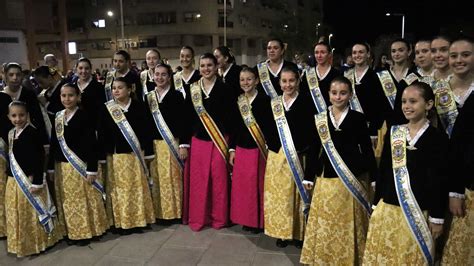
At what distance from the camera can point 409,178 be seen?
3145 millimetres

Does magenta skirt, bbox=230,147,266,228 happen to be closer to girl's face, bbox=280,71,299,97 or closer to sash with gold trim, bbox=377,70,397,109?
girl's face, bbox=280,71,299,97

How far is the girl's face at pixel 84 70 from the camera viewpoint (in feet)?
17.8

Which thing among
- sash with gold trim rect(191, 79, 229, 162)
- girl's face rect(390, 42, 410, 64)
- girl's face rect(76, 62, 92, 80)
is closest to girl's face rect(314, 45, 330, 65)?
girl's face rect(390, 42, 410, 64)

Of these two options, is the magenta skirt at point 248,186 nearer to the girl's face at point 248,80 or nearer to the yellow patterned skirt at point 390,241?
the girl's face at point 248,80

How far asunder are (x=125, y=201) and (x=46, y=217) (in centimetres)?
80

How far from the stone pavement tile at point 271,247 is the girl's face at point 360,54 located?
2202 mm

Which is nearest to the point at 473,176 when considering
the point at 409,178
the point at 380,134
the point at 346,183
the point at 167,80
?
the point at 409,178

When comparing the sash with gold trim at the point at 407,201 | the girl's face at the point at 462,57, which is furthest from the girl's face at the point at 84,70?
the girl's face at the point at 462,57

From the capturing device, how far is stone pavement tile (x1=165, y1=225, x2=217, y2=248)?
4.69 m

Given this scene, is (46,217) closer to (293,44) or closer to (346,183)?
(346,183)

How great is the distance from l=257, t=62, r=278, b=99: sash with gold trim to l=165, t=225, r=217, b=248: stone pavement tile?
1.70m

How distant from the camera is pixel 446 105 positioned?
345 cm

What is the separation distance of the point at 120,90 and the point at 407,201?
123 inches

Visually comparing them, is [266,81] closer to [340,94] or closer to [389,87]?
[389,87]
